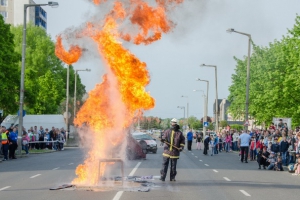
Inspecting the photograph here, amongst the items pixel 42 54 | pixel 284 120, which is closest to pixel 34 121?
pixel 284 120

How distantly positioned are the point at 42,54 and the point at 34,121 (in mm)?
28647

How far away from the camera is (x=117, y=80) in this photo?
755 inches

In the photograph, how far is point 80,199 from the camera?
1418cm

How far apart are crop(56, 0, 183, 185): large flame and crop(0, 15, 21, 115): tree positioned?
100ft

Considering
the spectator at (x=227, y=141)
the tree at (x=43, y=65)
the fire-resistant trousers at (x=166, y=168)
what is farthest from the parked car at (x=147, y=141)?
the tree at (x=43, y=65)

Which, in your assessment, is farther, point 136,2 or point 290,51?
point 290,51

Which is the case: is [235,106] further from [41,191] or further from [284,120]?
[41,191]

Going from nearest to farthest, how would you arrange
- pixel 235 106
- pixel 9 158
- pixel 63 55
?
pixel 63 55, pixel 9 158, pixel 235 106

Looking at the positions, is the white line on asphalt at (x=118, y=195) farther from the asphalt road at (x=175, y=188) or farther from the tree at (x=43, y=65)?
the tree at (x=43, y=65)

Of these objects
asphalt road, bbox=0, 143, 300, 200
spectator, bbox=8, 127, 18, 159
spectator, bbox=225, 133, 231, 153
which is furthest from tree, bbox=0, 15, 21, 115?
asphalt road, bbox=0, 143, 300, 200

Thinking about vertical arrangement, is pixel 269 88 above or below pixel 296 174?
above

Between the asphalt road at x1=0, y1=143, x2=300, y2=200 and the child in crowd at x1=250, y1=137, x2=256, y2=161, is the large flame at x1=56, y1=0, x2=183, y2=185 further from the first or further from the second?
the child in crowd at x1=250, y1=137, x2=256, y2=161

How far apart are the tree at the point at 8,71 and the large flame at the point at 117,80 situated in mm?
30541

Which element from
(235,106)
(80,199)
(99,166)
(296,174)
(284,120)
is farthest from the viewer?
(235,106)
